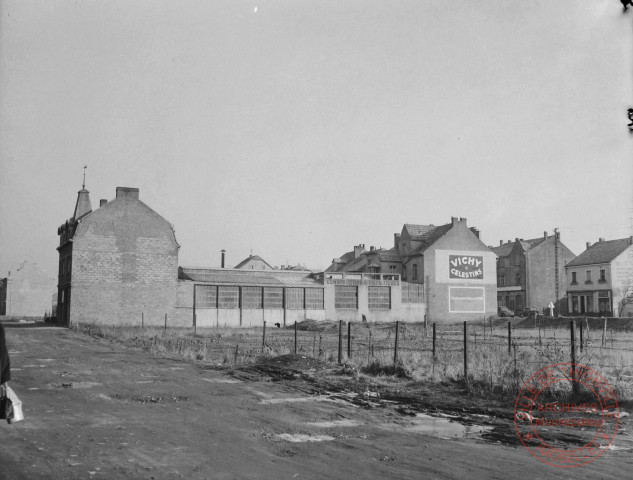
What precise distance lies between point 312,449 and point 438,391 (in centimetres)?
565

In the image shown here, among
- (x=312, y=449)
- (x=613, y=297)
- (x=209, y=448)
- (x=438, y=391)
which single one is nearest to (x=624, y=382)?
(x=438, y=391)

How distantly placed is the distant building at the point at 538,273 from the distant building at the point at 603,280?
5.45ft

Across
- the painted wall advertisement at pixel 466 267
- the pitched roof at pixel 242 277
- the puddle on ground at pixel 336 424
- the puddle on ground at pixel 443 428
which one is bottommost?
the puddle on ground at pixel 443 428

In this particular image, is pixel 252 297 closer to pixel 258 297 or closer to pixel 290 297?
pixel 258 297

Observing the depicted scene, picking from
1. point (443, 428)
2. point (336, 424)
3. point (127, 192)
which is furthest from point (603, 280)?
point (336, 424)

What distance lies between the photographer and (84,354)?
63.6 feet

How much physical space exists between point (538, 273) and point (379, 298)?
24576 mm

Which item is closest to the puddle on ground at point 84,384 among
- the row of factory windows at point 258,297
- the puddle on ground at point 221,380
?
the puddle on ground at point 221,380

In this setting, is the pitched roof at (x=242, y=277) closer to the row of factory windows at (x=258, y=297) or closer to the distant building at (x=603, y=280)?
the row of factory windows at (x=258, y=297)

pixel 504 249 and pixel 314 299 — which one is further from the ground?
pixel 504 249

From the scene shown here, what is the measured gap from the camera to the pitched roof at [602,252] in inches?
2333

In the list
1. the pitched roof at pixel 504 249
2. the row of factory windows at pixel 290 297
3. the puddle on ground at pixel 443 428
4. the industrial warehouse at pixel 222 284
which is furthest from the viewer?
the pitched roof at pixel 504 249

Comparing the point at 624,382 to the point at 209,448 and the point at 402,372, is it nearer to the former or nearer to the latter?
the point at 402,372

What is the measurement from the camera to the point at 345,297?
167 ft
